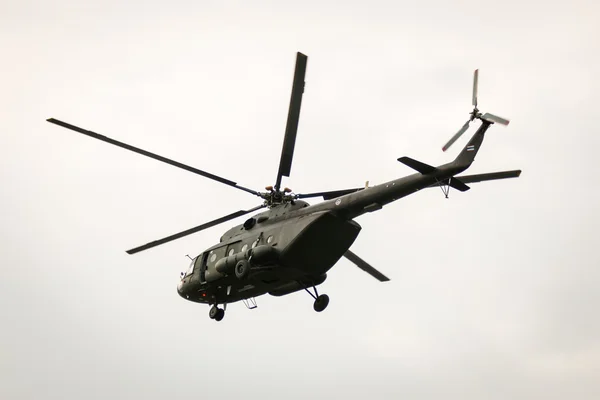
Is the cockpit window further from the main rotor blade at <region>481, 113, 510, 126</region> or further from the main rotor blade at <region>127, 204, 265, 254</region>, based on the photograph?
the main rotor blade at <region>481, 113, 510, 126</region>

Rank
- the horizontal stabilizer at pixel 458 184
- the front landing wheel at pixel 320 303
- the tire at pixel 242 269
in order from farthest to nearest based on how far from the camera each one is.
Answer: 1. the front landing wheel at pixel 320 303
2. the tire at pixel 242 269
3. the horizontal stabilizer at pixel 458 184

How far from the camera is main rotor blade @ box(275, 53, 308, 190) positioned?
2570 centimetres

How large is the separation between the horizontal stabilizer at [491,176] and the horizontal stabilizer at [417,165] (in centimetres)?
169

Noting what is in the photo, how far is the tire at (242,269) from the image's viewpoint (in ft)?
93.5

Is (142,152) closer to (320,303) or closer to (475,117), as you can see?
(320,303)

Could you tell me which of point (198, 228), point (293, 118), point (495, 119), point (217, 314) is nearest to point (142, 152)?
point (198, 228)

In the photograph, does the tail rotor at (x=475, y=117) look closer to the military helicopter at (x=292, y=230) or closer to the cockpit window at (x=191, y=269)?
the military helicopter at (x=292, y=230)

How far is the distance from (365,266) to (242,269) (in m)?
6.09

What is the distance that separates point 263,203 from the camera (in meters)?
30.5

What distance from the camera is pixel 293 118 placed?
26625 mm

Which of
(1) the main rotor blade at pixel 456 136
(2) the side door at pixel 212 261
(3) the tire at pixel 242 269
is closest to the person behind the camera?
(1) the main rotor blade at pixel 456 136

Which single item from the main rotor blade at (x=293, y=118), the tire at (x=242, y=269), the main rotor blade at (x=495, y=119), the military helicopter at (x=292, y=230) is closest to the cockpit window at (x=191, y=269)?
the military helicopter at (x=292, y=230)

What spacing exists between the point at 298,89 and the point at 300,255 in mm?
5588

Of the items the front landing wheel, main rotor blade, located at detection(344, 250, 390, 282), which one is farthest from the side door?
main rotor blade, located at detection(344, 250, 390, 282)
